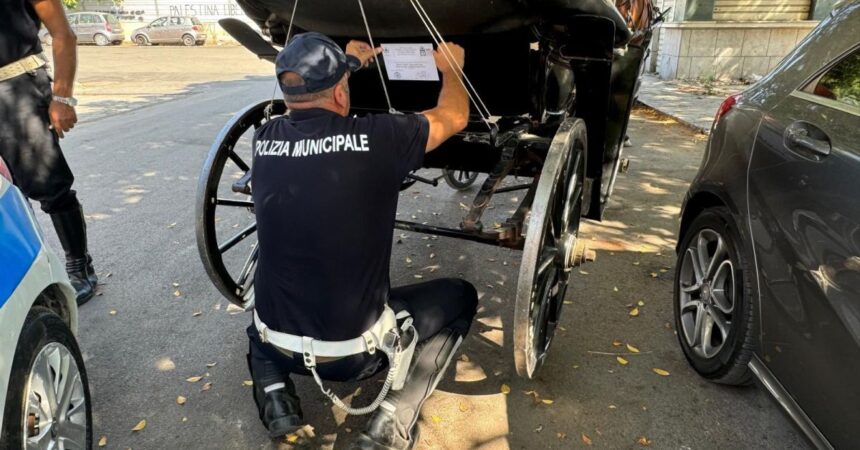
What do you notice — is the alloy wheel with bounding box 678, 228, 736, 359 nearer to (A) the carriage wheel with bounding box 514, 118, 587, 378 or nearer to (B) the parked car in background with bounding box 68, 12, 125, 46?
(A) the carriage wheel with bounding box 514, 118, 587, 378

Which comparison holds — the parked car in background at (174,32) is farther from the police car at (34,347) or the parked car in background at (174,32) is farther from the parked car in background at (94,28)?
the police car at (34,347)

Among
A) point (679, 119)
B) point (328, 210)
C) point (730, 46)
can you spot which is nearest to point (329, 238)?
point (328, 210)

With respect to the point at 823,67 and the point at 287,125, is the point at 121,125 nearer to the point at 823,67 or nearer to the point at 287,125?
the point at 287,125

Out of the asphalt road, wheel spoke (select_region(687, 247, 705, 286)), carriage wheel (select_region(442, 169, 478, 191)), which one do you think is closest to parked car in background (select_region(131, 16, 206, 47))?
the asphalt road

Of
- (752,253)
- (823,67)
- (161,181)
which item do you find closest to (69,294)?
(752,253)

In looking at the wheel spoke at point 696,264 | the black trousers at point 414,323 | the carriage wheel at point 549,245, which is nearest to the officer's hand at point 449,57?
the carriage wheel at point 549,245

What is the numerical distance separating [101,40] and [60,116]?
31.7 m

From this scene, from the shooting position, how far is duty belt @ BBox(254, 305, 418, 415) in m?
2.26

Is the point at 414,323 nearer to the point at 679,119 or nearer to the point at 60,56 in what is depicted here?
the point at 60,56

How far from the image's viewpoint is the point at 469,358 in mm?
3152

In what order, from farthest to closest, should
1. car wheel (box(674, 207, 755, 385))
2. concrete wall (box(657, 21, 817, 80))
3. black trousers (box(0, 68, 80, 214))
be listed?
concrete wall (box(657, 21, 817, 80)) → black trousers (box(0, 68, 80, 214)) → car wheel (box(674, 207, 755, 385))

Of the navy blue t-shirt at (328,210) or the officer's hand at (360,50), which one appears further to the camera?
the officer's hand at (360,50)

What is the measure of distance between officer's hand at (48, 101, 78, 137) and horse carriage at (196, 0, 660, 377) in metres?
1.02

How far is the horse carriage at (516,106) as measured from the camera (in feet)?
8.07
